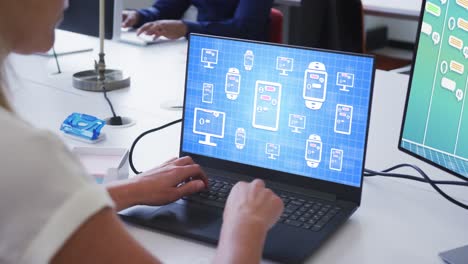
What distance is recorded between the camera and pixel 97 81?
189 centimetres

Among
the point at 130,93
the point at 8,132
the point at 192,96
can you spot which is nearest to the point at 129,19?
the point at 130,93

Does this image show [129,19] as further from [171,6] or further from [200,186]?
[200,186]

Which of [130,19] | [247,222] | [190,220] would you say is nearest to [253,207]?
[247,222]

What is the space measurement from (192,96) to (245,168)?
176 millimetres

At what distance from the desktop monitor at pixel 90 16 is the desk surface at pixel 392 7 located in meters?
1.43

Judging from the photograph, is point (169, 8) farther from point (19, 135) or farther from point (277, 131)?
point (19, 135)

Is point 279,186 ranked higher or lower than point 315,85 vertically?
lower

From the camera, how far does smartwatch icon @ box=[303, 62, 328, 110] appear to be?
116 centimetres

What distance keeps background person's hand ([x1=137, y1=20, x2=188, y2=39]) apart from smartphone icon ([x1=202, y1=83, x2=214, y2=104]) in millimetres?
1222

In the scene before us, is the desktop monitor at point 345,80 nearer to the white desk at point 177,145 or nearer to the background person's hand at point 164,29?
the white desk at point 177,145

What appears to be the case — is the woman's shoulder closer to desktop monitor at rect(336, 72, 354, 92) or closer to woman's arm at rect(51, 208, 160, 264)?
woman's arm at rect(51, 208, 160, 264)

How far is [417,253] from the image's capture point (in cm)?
107

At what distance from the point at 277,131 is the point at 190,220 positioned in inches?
9.3

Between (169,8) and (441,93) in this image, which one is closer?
(441,93)
